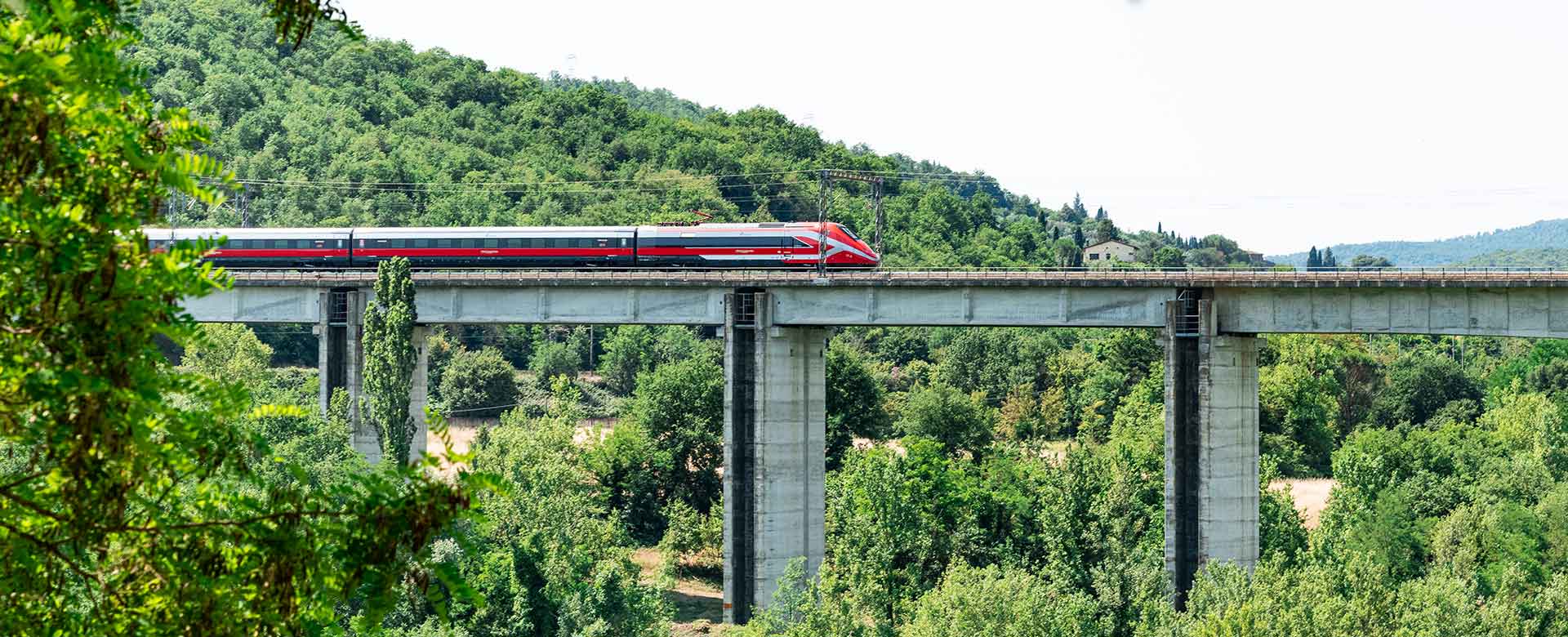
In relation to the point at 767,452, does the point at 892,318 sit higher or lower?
higher

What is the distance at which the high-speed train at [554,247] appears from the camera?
6119 cm

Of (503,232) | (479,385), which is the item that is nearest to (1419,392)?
(479,385)

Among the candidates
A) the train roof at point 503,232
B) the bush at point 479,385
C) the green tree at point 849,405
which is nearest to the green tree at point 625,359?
the bush at point 479,385

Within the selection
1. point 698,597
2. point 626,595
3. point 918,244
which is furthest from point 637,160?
point 626,595

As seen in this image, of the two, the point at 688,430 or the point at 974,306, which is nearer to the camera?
the point at 974,306

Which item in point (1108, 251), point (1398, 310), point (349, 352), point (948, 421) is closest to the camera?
point (1398, 310)

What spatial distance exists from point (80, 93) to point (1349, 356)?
11743cm

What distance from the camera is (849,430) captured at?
281ft

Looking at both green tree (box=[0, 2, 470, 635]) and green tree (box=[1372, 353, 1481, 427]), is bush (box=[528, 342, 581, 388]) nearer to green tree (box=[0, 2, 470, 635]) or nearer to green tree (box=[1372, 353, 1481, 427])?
green tree (box=[1372, 353, 1481, 427])

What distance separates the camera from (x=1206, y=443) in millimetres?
51219

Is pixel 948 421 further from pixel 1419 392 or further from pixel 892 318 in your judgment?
pixel 1419 392

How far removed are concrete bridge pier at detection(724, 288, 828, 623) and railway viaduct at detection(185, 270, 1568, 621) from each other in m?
0.06

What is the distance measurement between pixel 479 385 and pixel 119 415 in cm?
10145

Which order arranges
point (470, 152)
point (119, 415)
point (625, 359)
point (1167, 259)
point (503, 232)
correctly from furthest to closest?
point (1167, 259)
point (470, 152)
point (625, 359)
point (503, 232)
point (119, 415)
